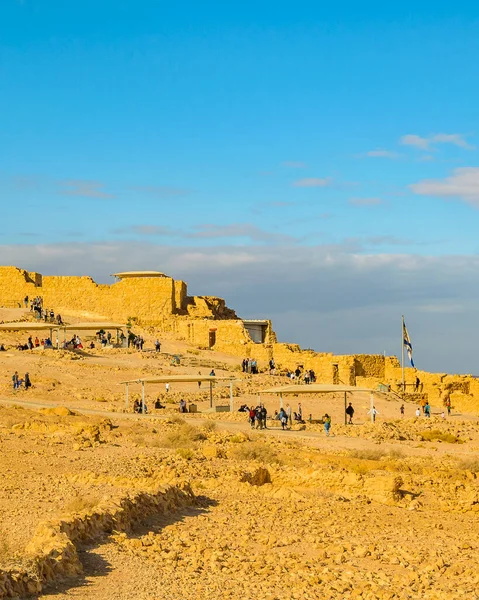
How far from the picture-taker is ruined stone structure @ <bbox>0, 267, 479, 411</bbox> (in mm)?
41312

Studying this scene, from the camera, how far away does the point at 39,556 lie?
8367mm

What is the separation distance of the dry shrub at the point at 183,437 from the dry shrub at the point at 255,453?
1.12 m

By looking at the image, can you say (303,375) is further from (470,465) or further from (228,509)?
(228,509)

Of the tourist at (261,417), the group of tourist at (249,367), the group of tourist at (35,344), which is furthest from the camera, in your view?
the group of tourist at (249,367)

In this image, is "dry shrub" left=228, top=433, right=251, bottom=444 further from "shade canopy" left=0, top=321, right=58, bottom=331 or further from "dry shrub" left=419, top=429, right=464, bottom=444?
"shade canopy" left=0, top=321, right=58, bottom=331

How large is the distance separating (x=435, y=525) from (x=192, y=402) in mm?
18694

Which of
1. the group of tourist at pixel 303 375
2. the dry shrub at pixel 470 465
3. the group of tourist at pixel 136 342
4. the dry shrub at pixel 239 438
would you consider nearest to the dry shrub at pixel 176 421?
the dry shrub at pixel 239 438

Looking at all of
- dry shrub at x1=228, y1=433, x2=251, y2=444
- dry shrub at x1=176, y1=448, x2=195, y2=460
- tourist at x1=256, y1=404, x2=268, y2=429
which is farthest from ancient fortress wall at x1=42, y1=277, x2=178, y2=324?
dry shrub at x1=176, y1=448, x2=195, y2=460

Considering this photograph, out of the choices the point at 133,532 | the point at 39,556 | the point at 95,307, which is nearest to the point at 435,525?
the point at 133,532

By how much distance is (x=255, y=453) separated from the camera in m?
19.0

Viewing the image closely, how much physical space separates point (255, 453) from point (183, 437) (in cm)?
212

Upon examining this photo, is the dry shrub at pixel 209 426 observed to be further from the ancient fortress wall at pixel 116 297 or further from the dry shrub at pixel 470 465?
the ancient fortress wall at pixel 116 297

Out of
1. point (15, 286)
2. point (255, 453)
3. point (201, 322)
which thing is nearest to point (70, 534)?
point (255, 453)

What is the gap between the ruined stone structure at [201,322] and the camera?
4131 centimetres
